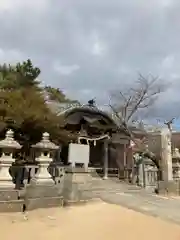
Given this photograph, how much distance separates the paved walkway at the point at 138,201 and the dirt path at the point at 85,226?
625 mm

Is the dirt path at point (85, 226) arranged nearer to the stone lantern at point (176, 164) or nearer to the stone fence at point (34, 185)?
the stone fence at point (34, 185)

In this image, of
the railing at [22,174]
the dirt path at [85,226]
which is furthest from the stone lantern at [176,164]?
the railing at [22,174]

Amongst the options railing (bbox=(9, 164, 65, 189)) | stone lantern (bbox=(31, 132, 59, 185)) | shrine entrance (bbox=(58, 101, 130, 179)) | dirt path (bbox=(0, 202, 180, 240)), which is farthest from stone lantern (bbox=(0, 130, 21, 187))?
shrine entrance (bbox=(58, 101, 130, 179))

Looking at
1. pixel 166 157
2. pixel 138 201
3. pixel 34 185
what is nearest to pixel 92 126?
pixel 166 157

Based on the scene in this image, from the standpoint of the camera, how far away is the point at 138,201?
1035 cm

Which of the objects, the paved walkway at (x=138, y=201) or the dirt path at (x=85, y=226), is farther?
the paved walkway at (x=138, y=201)

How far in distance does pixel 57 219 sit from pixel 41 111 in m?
6.37

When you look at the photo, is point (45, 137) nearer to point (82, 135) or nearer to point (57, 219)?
point (57, 219)

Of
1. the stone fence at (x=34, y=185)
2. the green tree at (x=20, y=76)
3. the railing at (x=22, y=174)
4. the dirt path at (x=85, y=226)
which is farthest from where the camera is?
the green tree at (x=20, y=76)

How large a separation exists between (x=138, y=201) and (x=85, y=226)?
4056mm

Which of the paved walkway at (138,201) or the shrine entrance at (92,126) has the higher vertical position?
the shrine entrance at (92,126)

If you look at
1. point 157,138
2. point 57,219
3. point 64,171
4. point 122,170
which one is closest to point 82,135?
point 122,170

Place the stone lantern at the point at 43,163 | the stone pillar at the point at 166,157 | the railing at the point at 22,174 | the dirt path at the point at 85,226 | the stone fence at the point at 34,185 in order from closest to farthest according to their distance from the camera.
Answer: the dirt path at the point at 85,226
the stone fence at the point at 34,185
the stone lantern at the point at 43,163
the railing at the point at 22,174
the stone pillar at the point at 166,157

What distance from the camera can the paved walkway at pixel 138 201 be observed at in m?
8.59
